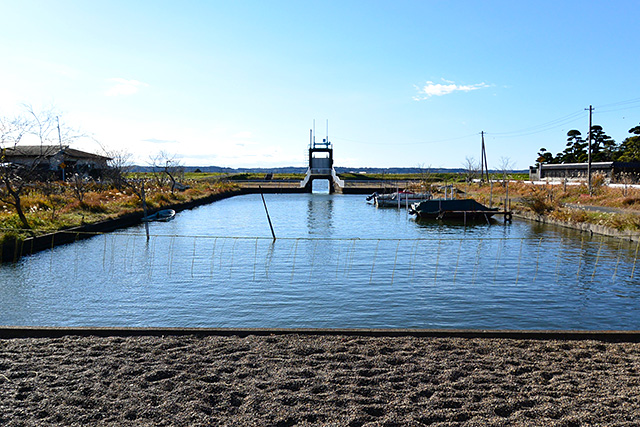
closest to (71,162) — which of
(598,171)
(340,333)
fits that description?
(340,333)

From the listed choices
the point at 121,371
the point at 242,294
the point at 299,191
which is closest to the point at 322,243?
the point at 242,294

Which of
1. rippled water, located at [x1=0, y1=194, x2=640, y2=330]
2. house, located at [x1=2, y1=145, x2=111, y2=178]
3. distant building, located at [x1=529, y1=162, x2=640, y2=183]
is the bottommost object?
rippled water, located at [x1=0, y1=194, x2=640, y2=330]

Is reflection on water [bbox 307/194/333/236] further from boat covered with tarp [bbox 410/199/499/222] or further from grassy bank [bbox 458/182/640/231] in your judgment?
grassy bank [bbox 458/182/640/231]

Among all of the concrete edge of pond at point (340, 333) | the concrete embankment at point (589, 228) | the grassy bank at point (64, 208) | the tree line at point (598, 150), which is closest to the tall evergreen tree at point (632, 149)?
the tree line at point (598, 150)

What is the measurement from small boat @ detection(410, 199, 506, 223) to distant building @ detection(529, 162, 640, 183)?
43.6ft

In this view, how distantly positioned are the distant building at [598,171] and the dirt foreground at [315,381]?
3915 cm

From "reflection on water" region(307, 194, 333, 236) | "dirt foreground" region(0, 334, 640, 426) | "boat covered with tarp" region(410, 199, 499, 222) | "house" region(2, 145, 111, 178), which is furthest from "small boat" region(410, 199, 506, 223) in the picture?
"house" region(2, 145, 111, 178)

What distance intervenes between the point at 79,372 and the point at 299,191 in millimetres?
64072

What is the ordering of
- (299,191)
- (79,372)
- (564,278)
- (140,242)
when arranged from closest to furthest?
(79,372) < (564,278) < (140,242) < (299,191)

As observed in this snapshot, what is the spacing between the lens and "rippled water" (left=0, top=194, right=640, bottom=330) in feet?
36.0

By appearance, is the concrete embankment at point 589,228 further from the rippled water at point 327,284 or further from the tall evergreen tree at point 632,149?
the tall evergreen tree at point 632,149

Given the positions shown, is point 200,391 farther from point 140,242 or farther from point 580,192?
point 580,192

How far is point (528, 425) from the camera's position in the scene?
15.9 feet

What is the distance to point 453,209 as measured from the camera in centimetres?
3597
